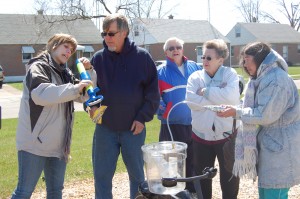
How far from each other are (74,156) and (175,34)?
1600 inches

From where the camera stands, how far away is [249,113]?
321 cm

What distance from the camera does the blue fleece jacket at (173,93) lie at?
4609 mm

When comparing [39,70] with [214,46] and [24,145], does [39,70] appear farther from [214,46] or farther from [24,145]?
[214,46]

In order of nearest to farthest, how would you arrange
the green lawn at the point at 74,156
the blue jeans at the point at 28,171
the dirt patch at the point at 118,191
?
the blue jeans at the point at 28,171
the dirt patch at the point at 118,191
the green lawn at the point at 74,156

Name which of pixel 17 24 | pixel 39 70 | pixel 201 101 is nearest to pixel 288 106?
pixel 201 101

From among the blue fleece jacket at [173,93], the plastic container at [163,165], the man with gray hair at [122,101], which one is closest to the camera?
the plastic container at [163,165]

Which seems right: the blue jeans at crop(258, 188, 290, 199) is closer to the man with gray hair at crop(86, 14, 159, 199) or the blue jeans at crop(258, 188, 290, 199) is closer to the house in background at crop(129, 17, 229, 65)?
the man with gray hair at crop(86, 14, 159, 199)

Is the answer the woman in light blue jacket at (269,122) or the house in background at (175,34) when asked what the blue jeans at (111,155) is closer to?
the woman in light blue jacket at (269,122)

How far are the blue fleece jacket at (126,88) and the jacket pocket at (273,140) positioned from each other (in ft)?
3.42

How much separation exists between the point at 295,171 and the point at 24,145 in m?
2.21

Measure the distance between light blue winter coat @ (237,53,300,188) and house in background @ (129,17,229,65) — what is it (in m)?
39.9

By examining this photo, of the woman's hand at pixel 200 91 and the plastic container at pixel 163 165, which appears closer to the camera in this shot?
the plastic container at pixel 163 165

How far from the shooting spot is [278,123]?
320 cm

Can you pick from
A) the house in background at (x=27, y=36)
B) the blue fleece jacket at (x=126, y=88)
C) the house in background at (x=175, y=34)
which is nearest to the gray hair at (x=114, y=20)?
the blue fleece jacket at (x=126, y=88)
